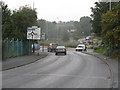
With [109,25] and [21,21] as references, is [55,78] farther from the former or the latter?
[21,21]

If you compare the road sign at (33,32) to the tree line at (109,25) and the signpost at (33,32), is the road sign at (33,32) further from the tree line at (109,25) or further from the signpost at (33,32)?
the tree line at (109,25)

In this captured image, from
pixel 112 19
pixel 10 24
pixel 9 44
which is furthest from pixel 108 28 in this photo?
pixel 10 24

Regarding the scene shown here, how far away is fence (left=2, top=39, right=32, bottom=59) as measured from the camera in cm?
2600

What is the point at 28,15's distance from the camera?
34250mm

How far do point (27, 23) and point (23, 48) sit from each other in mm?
3647

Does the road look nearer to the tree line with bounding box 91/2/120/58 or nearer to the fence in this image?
the tree line with bounding box 91/2/120/58

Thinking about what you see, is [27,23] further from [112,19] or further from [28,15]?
[112,19]

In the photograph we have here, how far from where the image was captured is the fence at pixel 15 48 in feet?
85.3

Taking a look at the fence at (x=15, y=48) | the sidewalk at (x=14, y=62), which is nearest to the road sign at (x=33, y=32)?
the fence at (x=15, y=48)

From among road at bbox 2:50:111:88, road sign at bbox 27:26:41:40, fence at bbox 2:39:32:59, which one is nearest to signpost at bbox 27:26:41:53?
road sign at bbox 27:26:41:40

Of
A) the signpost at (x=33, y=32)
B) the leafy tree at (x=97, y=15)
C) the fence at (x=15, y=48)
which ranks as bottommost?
the fence at (x=15, y=48)

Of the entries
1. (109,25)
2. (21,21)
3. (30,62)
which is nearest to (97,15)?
(21,21)

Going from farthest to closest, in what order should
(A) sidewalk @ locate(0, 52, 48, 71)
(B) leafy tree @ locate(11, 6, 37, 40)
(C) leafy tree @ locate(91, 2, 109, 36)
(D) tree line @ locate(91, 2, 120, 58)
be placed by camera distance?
(C) leafy tree @ locate(91, 2, 109, 36), (B) leafy tree @ locate(11, 6, 37, 40), (D) tree line @ locate(91, 2, 120, 58), (A) sidewalk @ locate(0, 52, 48, 71)

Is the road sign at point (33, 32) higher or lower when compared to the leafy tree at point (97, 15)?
lower
